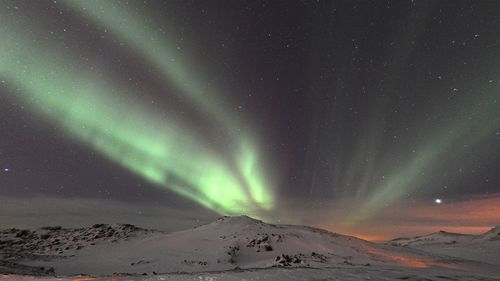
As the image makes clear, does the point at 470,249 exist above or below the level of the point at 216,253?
above

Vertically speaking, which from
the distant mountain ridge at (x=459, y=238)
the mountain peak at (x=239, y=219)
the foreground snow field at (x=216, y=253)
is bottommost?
the foreground snow field at (x=216, y=253)

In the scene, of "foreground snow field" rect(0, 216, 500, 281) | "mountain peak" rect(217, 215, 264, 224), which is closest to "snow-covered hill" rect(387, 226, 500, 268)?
"foreground snow field" rect(0, 216, 500, 281)

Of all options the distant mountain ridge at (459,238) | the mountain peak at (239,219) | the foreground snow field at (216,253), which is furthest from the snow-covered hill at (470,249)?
the mountain peak at (239,219)

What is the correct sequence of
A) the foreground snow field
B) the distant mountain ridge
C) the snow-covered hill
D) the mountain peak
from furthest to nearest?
the distant mountain ridge, the mountain peak, the snow-covered hill, the foreground snow field

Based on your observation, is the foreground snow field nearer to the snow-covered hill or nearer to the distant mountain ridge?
the snow-covered hill

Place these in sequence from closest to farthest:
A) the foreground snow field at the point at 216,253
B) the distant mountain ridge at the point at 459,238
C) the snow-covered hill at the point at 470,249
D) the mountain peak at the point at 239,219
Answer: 1. the foreground snow field at the point at 216,253
2. the snow-covered hill at the point at 470,249
3. the mountain peak at the point at 239,219
4. the distant mountain ridge at the point at 459,238

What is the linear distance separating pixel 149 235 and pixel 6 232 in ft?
89.2

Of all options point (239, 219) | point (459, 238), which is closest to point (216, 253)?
point (239, 219)

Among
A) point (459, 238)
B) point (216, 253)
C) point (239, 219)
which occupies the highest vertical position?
point (459, 238)

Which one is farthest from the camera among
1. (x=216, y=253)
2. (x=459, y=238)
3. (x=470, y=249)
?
(x=459, y=238)

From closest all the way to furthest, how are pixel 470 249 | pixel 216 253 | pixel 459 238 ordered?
Answer: pixel 216 253 → pixel 470 249 → pixel 459 238

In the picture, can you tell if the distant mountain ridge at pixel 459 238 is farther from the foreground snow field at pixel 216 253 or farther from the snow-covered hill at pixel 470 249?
the foreground snow field at pixel 216 253

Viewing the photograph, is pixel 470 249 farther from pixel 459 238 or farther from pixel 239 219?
pixel 459 238

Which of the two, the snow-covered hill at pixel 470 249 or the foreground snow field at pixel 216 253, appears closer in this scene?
the foreground snow field at pixel 216 253
